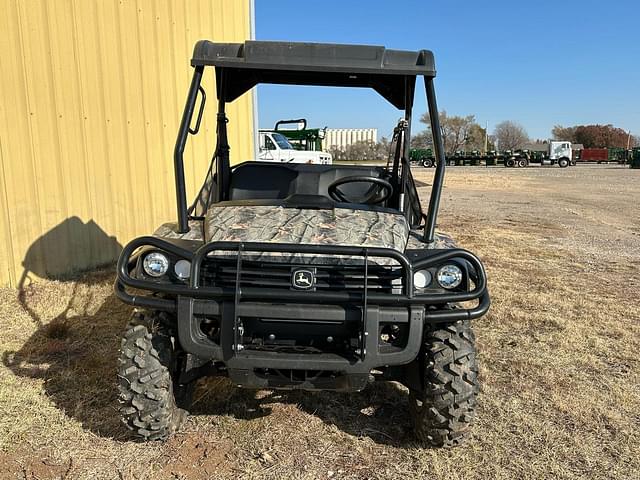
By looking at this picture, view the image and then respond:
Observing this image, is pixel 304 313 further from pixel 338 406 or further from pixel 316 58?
pixel 316 58

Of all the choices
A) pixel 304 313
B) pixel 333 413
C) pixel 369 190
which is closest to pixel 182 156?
pixel 304 313

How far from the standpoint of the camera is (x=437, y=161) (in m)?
2.95

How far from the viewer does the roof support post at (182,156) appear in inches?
117

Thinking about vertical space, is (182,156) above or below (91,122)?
below

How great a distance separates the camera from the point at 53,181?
561cm

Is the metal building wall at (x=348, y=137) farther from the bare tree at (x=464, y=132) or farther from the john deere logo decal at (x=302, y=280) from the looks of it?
the bare tree at (x=464, y=132)

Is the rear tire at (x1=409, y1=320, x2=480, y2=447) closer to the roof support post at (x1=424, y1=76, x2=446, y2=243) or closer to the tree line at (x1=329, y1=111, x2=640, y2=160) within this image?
the roof support post at (x1=424, y1=76, x2=446, y2=243)

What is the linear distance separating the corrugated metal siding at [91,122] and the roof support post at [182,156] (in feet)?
10.1

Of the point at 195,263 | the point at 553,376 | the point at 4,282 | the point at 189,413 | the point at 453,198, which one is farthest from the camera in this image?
the point at 453,198

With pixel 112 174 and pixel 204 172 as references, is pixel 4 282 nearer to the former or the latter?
pixel 112 174

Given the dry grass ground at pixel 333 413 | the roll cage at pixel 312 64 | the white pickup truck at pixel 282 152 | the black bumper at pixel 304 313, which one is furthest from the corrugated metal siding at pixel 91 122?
the white pickup truck at pixel 282 152

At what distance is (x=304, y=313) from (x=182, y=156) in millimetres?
1158

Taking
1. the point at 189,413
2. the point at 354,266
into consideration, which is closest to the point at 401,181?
the point at 354,266

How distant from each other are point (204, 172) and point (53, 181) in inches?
88.5
